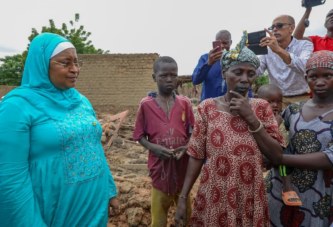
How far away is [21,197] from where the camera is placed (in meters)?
1.72

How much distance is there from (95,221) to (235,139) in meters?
1.02

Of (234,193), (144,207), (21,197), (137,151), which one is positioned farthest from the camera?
(137,151)

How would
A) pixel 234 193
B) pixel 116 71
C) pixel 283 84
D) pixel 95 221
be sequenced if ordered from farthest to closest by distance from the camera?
pixel 116 71
pixel 283 84
pixel 95 221
pixel 234 193

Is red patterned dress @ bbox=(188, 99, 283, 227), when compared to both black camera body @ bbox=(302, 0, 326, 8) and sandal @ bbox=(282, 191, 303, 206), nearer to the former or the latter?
sandal @ bbox=(282, 191, 303, 206)

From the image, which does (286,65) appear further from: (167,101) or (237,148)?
(237,148)

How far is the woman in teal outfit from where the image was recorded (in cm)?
171

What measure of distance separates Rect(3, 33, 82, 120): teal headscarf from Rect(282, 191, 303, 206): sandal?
142 cm

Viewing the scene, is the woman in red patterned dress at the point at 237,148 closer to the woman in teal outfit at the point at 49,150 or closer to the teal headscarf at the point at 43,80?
the woman in teal outfit at the point at 49,150

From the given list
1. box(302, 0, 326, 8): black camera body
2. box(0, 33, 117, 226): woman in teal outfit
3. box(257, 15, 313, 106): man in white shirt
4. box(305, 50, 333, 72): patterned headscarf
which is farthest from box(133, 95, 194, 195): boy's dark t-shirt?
box(302, 0, 326, 8): black camera body

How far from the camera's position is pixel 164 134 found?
278cm

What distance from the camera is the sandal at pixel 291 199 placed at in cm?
187

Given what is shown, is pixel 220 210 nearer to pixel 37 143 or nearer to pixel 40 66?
pixel 37 143

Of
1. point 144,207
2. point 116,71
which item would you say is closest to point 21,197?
point 144,207

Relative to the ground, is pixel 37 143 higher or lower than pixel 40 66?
lower
